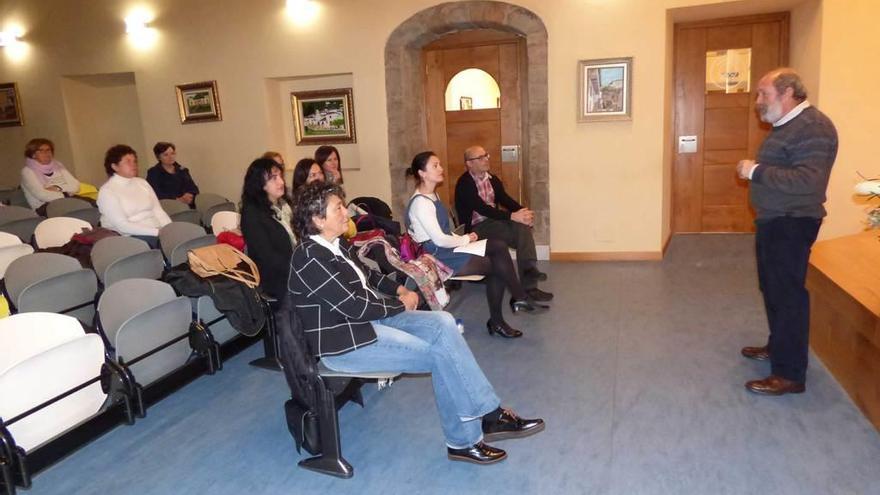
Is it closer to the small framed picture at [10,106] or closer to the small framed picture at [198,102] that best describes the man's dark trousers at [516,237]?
the small framed picture at [198,102]

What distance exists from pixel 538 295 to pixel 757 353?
5.33 feet

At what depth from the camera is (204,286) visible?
3.55 metres

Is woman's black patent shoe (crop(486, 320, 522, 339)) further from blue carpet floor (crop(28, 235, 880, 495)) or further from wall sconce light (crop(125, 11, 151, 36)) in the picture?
wall sconce light (crop(125, 11, 151, 36))

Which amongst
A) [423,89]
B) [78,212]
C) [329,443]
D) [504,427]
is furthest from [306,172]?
[423,89]

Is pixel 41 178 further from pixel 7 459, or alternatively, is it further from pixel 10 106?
pixel 7 459

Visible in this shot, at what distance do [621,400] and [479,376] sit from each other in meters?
0.94

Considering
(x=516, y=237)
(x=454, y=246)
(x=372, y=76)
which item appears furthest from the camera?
(x=372, y=76)

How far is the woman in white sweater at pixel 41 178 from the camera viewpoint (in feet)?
20.7

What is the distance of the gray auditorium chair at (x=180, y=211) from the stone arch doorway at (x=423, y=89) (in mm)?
1949

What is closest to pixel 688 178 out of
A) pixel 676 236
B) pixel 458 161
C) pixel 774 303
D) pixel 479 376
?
pixel 676 236

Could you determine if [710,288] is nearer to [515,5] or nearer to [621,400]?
[621,400]

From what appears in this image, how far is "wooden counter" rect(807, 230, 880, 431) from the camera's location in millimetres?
2820

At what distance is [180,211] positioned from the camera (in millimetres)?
6121

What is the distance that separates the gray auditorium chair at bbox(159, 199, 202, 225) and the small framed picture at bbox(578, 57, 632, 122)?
377 centimetres
